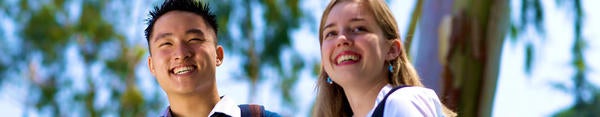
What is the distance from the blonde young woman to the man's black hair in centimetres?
21

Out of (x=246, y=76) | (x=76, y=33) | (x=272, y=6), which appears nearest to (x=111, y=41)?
(x=76, y=33)

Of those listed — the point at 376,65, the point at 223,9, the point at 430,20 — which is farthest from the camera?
the point at 223,9

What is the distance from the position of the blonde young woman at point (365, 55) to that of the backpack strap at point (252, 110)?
15 cm

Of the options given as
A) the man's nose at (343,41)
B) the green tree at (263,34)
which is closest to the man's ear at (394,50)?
the man's nose at (343,41)

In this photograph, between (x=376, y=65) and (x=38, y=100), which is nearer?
(x=376, y=65)

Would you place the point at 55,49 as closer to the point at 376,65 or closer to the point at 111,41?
the point at 111,41

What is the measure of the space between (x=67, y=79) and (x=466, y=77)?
25.4 feet

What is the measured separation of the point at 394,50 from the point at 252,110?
0.29 metres

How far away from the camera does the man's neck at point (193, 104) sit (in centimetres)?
163

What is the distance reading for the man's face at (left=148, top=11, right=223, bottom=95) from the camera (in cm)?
160

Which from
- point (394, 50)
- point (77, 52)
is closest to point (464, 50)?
point (394, 50)

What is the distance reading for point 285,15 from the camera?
8.34 m

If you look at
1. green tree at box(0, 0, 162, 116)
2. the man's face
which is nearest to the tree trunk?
the man's face

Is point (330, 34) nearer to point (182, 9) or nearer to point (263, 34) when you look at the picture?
point (182, 9)
